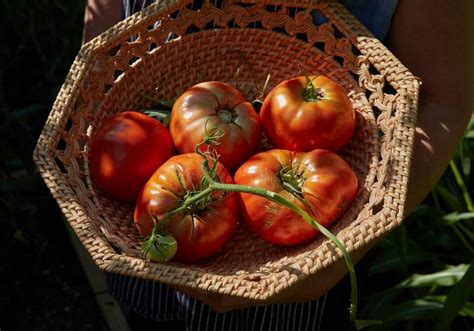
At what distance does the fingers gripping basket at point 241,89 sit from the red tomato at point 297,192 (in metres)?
0.03

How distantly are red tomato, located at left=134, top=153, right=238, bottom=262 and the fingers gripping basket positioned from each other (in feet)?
0.14

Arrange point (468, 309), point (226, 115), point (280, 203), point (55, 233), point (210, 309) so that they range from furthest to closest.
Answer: point (55, 233) < point (468, 309) < point (210, 309) < point (226, 115) < point (280, 203)

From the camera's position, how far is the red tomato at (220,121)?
1143 millimetres

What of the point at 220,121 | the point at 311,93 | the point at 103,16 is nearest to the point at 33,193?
the point at 103,16

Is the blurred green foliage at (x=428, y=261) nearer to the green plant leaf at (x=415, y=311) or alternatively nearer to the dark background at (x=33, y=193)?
the green plant leaf at (x=415, y=311)

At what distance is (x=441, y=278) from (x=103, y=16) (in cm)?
103

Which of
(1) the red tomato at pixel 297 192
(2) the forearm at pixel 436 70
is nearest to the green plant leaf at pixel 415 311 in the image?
(2) the forearm at pixel 436 70

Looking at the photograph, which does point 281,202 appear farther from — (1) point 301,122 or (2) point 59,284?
(2) point 59,284

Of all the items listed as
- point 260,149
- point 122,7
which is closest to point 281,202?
point 260,149

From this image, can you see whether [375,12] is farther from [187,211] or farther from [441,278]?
[441,278]

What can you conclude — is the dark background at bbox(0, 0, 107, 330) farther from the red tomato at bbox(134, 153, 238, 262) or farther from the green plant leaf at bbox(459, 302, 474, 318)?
the green plant leaf at bbox(459, 302, 474, 318)

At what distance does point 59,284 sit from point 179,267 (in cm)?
116

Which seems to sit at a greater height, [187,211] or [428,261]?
[187,211]

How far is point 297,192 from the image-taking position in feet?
3.51
